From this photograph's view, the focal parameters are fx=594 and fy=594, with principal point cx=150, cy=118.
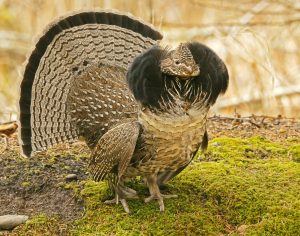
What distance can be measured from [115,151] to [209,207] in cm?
84

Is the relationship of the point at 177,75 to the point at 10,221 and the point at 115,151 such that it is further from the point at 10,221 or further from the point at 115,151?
the point at 10,221

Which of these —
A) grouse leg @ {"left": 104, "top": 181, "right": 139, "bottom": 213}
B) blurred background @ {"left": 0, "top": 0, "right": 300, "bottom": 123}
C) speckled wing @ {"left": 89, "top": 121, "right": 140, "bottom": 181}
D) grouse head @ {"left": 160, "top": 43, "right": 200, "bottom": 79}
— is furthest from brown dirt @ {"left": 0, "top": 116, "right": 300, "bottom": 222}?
blurred background @ {"left": 0, "top": 0, "right": 300, "bottom": 123}

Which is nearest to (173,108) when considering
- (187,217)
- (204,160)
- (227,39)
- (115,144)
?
(115,144)

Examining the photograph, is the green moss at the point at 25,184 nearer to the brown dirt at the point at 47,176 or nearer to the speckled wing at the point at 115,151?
the brown dirt at the point at 47,176

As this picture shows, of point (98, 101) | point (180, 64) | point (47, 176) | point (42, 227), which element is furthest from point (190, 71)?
point (47, 176)

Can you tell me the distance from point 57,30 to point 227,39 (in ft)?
14.8

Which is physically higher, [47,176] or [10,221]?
[47,176]

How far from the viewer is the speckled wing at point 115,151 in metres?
3.90

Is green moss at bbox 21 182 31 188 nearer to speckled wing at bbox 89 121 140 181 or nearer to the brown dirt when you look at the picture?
the brown dirt

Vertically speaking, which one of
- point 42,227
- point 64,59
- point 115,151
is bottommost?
point 42,227

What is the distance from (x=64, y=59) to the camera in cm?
463

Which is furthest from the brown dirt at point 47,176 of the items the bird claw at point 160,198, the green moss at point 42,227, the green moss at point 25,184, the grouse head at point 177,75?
the grouse head at point 177,75

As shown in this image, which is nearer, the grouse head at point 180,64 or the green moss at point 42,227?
the grouse head at point 180,64

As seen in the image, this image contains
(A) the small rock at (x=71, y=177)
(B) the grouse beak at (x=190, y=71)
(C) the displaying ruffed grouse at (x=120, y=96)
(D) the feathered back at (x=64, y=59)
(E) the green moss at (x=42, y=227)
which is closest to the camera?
(B) the grouse beak at (x=190, y=71)
